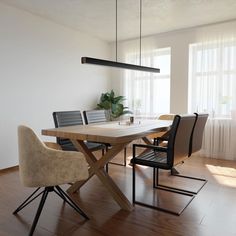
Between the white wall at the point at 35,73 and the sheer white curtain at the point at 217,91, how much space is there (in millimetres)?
2420

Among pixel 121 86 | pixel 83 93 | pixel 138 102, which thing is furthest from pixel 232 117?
pixel 83 93

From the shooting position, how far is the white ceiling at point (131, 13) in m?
3.51

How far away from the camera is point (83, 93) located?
5.17m

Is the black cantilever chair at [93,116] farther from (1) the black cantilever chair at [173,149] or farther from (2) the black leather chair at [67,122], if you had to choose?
(1) the black cantilever chair at [173,149]

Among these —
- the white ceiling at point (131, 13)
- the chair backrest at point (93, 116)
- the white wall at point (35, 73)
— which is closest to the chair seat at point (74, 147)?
the chair backrest at point (93, 116)

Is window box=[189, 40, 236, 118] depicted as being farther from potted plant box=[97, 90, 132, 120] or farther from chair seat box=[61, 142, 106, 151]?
chair seat box=[61, 142, 106, 151]

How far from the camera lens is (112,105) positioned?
5.27 metres

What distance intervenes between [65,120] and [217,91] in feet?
9.63

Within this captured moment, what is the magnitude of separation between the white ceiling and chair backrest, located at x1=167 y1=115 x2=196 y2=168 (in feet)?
6.72

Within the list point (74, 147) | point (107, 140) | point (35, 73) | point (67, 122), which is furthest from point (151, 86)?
point (107, 140)

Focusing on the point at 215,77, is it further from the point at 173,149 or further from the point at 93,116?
the point at 173,149

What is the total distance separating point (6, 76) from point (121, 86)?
2.80 meters

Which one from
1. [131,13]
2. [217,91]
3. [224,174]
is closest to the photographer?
[224,174]

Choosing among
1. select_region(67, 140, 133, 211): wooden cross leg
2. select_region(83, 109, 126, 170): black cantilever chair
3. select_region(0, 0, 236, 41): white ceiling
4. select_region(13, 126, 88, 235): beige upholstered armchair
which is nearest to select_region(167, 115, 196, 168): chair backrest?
select_region(67, 140, 133, 211): wooden cross leg
